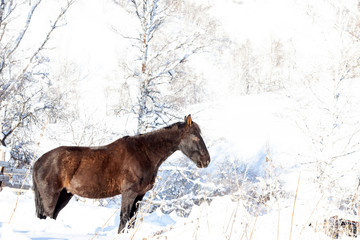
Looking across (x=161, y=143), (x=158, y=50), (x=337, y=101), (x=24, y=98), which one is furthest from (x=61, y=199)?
(x=24, y=98)

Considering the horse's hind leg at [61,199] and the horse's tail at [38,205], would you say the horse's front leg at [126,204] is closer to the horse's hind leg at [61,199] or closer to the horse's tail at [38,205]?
the horse's hind leg at [61,199]

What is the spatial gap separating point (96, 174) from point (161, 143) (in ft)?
3.37

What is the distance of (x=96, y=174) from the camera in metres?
4.57

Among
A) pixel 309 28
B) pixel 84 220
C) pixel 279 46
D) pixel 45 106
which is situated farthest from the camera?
pixel 279 46

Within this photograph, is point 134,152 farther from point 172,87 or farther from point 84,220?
point 172,87

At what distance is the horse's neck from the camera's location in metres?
4.88

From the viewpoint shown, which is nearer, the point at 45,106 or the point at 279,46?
the point at 45,106

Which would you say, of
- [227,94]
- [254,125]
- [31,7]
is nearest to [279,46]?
[227,94]

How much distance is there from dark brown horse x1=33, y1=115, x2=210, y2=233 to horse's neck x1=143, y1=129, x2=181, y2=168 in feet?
0.05

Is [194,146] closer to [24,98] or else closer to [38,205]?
[38,205]

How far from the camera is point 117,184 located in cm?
467

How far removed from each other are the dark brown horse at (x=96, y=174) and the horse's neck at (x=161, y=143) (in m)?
0.01

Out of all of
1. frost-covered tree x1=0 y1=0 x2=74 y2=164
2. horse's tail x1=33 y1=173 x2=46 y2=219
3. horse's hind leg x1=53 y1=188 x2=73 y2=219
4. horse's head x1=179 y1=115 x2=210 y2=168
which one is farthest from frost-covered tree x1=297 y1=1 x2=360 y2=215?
frost-covered tree x1=0 y1=0 x2=74 y2=164

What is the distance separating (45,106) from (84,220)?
1239 centimetres
